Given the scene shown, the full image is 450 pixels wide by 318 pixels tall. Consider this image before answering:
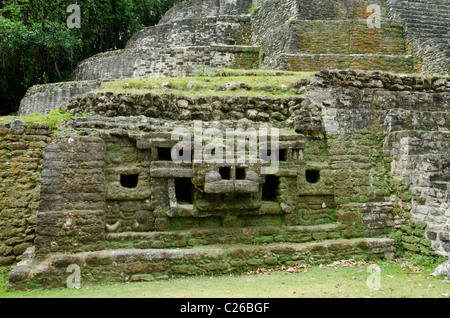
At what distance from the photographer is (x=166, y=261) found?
16.2ft

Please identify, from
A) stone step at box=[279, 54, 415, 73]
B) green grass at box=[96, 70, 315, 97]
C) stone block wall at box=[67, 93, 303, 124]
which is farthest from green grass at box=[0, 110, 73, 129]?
stone step at box=[279, 54, 415, 73]

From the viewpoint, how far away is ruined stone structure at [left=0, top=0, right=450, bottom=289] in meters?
4.95

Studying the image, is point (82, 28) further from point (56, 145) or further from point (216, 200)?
point (216, 200)

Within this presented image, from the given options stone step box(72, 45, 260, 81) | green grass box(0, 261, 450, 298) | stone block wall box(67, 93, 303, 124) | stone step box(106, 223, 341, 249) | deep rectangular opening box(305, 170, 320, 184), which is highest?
stone step box(72, 45, 260, 81)

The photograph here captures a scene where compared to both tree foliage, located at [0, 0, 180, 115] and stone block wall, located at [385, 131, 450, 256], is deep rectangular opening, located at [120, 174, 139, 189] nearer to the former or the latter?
stone block wall, located at [385, 131, 450, 256]

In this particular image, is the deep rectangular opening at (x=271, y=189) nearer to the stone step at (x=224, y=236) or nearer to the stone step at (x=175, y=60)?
the stone step at (x=224, y=236)

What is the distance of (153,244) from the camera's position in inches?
202

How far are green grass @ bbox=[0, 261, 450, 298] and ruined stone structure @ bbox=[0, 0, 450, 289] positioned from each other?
225 millimetres

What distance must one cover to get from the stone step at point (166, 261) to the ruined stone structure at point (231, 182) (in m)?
0.02

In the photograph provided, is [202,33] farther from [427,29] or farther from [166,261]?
[166,261]

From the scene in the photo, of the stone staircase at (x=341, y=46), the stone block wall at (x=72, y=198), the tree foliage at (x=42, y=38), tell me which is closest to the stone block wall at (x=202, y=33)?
the tree foliage at (x=42, y=38)

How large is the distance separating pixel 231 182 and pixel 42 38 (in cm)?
1335

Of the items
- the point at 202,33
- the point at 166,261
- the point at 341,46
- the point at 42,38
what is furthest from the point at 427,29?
the point at 42,38

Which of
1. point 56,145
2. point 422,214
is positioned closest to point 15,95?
point 56,145
